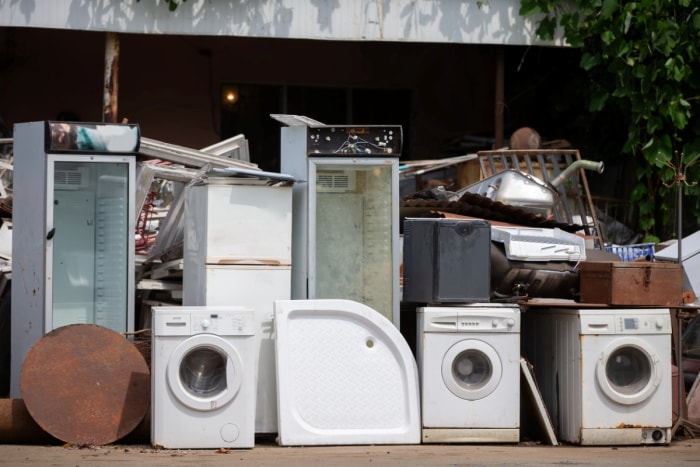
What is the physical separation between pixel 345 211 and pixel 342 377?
1704 millimetres

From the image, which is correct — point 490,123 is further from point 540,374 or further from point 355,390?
point 355,390

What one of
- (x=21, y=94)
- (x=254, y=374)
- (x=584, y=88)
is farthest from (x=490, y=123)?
(x=254, y=374)

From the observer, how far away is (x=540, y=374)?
8.26 metres

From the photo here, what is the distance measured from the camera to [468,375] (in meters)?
7.70

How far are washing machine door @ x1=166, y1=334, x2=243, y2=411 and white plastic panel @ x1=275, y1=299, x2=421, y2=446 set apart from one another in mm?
358

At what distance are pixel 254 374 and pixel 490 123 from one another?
25.8 ft

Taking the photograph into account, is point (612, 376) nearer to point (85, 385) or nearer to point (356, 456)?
point (356, 456)

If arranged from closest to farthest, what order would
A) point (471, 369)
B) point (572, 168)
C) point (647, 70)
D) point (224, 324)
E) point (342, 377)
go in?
point (224, 324), point (342, 377), point (471, 369), point (572, 168), point (647, 70)

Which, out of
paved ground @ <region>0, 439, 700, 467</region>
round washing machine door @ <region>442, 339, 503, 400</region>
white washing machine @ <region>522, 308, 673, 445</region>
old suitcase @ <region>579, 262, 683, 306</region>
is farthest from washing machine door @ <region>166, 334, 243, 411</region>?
old suitcase @ <region>579, 262, 683, 306</region>

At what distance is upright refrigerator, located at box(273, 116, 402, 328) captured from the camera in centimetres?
788

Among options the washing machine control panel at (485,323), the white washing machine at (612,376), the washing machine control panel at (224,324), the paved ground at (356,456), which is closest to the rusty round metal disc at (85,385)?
the paved ground at (356,456)

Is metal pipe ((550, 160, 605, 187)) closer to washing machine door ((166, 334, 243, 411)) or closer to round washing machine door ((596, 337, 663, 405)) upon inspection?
round washing machine door ((596, 337, 663, 405))

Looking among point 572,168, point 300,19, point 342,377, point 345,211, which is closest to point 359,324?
point 342,377

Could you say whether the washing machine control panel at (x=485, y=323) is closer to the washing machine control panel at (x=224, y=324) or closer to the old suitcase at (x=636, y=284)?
the old suitcase at (x=636, y=284)
